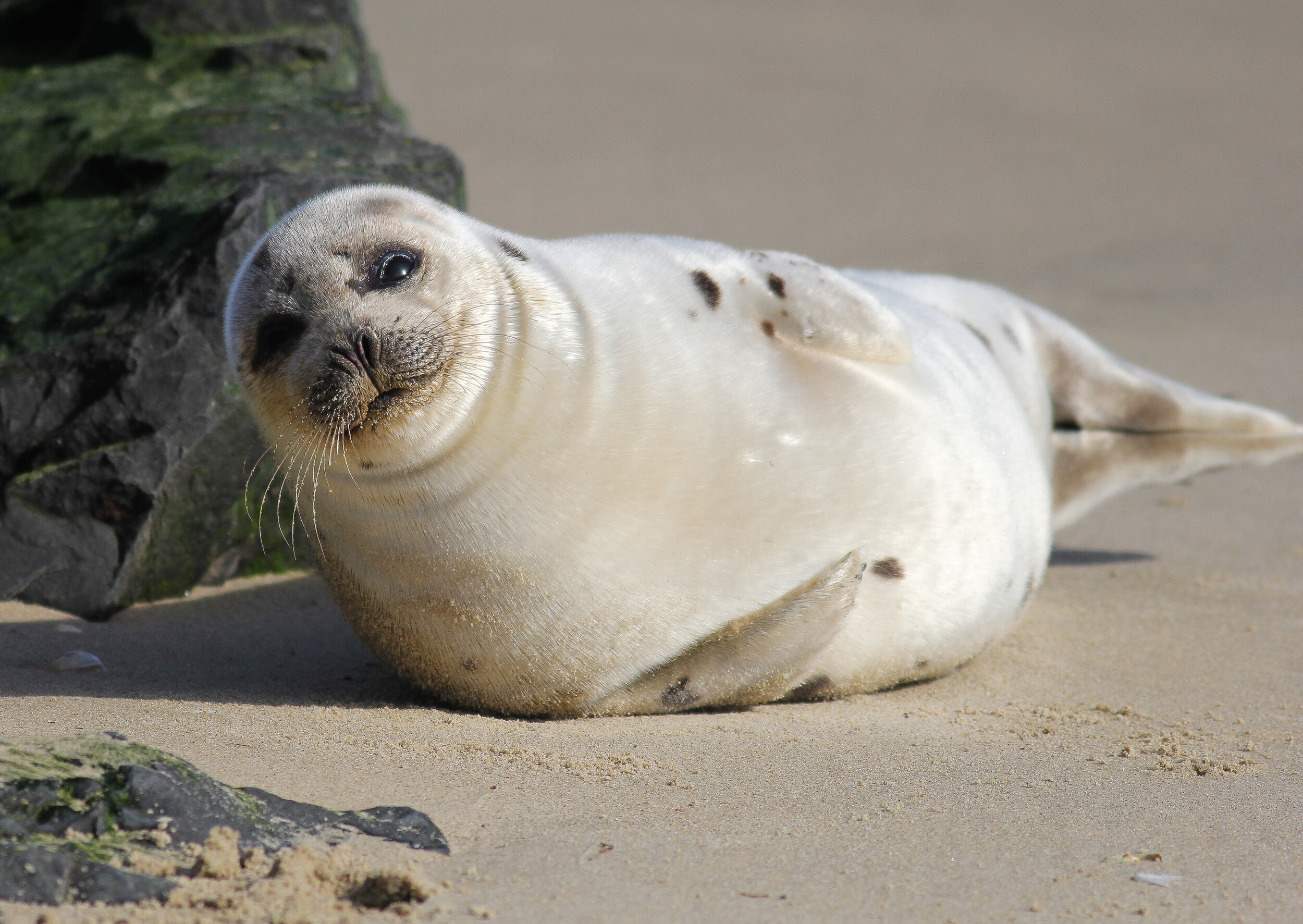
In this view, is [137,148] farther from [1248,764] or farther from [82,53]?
[1248,764]

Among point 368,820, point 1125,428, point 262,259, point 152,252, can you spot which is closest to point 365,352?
point 262,259

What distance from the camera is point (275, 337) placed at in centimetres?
315

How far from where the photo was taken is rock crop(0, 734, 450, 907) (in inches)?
86.1

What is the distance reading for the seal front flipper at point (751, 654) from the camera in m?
3.43

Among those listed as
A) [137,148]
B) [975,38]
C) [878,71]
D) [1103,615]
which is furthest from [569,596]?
[975,38]

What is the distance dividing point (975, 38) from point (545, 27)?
18.8ft

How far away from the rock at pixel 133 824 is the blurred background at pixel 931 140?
7.13 meters

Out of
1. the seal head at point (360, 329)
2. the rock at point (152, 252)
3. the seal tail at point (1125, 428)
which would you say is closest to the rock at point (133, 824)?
the seal head at point (360, 329)

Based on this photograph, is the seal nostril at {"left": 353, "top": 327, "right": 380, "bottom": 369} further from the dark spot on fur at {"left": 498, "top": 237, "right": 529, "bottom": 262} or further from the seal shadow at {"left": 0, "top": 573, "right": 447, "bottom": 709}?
the seal shadow at {"left": 0, "top": 573, "right": 447, "bottom": 709}

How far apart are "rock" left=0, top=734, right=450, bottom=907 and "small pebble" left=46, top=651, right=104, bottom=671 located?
117 cm

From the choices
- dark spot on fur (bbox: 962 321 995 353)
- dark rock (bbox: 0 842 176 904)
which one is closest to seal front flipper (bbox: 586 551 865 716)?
dark rock (bbox: 0 842 176 904)

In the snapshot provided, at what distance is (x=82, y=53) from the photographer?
6953mm

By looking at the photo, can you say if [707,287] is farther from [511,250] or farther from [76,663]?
[76,663]

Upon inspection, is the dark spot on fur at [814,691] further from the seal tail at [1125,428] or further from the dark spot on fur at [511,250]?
the seal tail at [1125,428]
